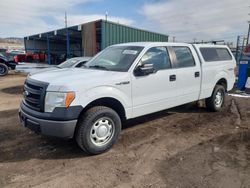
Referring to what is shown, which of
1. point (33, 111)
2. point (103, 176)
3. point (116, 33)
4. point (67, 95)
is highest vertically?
point (116, 33)

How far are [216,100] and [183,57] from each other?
203cm

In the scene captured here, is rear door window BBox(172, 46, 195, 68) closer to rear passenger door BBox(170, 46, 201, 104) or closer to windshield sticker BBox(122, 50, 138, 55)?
rear passenger door BBox(170, 46, 201, 104)

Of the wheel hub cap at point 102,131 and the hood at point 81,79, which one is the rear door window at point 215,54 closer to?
the hood at point 81,79

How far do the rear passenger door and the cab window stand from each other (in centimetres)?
23

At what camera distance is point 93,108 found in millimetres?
3910

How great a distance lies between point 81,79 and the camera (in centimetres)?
384

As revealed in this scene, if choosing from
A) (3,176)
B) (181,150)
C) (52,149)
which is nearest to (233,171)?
(181,150)

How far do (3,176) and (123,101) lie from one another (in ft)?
7.14

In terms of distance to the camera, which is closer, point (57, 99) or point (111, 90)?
point (57, 99)

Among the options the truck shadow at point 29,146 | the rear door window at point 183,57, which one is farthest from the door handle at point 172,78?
the truck shadow at point 29,146

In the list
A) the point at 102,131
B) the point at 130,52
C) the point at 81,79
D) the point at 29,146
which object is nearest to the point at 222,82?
the point at 130,52

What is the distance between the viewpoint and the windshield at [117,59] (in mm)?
4504

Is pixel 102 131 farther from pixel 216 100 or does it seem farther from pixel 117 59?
pixel 216 100

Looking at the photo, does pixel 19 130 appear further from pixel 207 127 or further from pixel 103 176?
pixel 207 127
